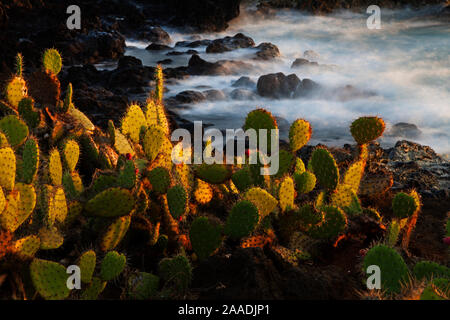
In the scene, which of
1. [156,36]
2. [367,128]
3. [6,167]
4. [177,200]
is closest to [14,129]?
[6,167]

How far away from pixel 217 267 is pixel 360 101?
451 inches

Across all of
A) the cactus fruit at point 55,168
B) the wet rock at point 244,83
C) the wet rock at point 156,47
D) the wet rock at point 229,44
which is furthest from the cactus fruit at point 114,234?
the wet rock at point 156,47

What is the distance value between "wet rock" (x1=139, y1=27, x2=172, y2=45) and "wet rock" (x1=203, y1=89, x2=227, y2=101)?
27.8 feet

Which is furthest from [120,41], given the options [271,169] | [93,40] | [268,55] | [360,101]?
[271,169]

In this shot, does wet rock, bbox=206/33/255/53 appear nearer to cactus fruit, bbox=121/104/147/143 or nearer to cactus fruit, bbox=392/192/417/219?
cactus fruit, bbox=121/104/147/143

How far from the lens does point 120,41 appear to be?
57.5 ft

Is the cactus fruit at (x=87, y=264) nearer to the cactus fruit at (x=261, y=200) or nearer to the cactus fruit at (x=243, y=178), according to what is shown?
the cactus fruit at (x=261, y=200)

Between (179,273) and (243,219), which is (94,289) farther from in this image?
(243,219)

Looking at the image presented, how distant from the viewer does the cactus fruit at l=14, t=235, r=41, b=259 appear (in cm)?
232

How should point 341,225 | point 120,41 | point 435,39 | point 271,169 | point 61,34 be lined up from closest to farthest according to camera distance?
point 341,225 < point 271,169 < point 61,34 < point 120,41 < point 435,39

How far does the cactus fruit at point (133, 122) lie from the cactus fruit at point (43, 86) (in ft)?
4.19

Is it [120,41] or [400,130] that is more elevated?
[120,41]

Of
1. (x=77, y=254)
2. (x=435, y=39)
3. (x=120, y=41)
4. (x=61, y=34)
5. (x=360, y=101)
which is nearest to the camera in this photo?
(x=77, y=254)

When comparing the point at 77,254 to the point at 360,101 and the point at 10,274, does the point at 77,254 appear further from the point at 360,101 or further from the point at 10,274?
the point at 360,101
